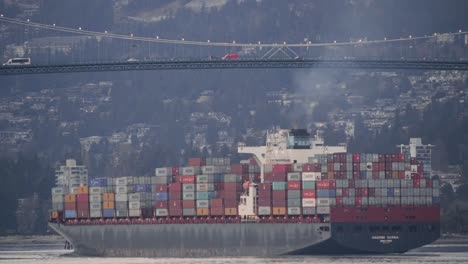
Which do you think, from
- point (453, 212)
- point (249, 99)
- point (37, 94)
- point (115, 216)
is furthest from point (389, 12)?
point (115, 216)

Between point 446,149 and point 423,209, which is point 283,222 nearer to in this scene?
point 423,209

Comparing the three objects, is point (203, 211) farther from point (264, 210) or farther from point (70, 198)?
point (70, 198)

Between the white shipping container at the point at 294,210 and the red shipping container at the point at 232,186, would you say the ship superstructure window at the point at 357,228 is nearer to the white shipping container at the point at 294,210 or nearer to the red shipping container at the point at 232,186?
the white shipping container at the point at 294,210

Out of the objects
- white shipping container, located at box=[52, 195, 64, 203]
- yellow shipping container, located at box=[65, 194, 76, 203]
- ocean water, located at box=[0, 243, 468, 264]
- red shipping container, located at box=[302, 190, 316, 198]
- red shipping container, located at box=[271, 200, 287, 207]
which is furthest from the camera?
white shipping container, located at box=[52, 195, 64, 203]

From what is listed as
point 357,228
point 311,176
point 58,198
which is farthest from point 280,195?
point 58,198

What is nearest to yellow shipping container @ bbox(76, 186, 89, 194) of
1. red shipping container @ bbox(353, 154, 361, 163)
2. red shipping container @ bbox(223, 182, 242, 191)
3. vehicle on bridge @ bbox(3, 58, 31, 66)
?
red shipping container @ bbox(223, 182, 242, 191)

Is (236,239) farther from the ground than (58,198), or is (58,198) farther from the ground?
(58,198)

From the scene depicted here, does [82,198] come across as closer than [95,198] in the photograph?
No

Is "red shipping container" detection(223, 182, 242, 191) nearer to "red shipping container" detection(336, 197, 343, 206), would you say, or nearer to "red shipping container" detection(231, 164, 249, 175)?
"red shipping container" detection(231, 164, 249, 175)
